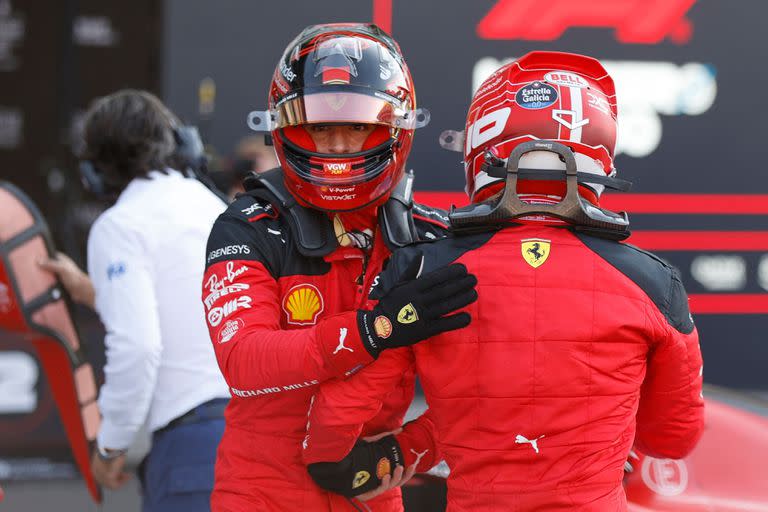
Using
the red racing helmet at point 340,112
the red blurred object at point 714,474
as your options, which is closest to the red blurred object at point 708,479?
the red blurred object at point 714,474

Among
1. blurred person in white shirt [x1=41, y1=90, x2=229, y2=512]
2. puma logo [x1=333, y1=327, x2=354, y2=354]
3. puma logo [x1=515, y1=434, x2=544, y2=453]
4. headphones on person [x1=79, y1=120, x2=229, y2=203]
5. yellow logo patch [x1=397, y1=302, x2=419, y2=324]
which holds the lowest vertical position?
blurred person in white shirt [x1=41, y1=90, x2=229, y2=512]

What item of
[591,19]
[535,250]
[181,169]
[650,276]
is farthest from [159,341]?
[591,19]

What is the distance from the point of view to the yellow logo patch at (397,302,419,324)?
1.83 meters

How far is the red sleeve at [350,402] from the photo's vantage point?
6.37 ft

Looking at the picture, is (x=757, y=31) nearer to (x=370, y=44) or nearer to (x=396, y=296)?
(x=370, y=44)

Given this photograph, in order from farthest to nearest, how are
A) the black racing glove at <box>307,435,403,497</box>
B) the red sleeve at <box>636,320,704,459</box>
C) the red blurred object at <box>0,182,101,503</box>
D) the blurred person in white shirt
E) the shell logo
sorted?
1. the red blurred object at <box>0,182,101,503</box>
2. the blurred person in white shirt
3. the shell logo
4. the black racing glove at <box>307,435,403,497</box>
5. the red sleeve at <box>636,320,704,459</box>

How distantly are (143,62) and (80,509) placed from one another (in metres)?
2.74

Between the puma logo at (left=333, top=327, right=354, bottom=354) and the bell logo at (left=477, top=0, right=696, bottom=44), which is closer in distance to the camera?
the puma logo at (left=333, top=327, right=354, bottom=354)

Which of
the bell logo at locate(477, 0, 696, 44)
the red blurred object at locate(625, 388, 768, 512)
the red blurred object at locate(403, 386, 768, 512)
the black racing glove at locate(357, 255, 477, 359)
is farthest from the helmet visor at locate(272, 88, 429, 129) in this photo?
the bell logo at locate(477, 0, 696, 44)

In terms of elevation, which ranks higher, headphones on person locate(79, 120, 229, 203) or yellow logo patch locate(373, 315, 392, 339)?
yellow logo patch locate(373, 315, 392, 339)

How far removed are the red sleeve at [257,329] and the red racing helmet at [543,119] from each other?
39 centimetres

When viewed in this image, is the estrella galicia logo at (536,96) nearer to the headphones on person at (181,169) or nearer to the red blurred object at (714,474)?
the red blurred object at (714,474)

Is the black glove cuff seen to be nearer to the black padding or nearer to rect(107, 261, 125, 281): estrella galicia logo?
the black padding

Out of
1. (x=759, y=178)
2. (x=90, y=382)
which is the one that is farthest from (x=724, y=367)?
(x=90, y=382)
